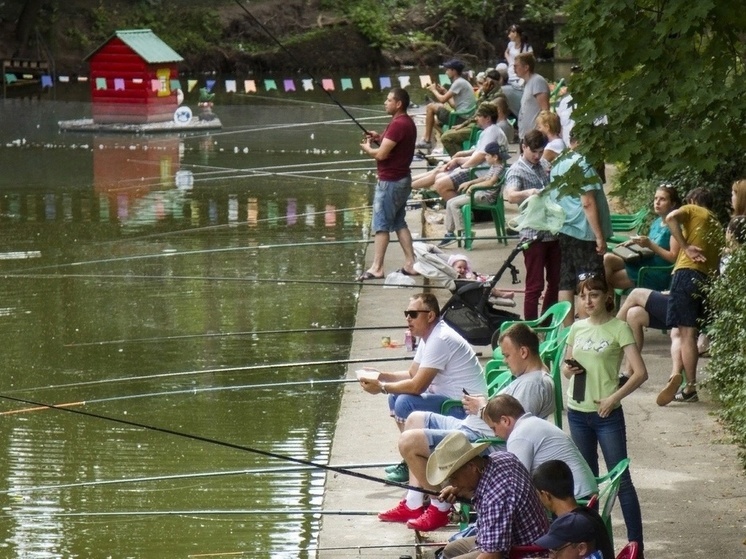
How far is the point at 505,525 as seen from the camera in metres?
5.80

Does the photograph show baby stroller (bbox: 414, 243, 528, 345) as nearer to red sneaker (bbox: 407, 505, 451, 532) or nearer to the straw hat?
red sneaker (bbox: 407, 505, 451, 532)

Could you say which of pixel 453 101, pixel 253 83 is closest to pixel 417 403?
pixel 453 101

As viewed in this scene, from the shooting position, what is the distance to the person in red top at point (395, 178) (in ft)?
42.1

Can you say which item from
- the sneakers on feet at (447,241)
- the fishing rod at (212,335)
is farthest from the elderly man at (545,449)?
the sneakers on feet at (447,241)

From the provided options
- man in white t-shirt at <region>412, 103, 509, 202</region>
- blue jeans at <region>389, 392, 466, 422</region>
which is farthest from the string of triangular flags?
blue jeans at <region>389, 392, 466, 422</region>

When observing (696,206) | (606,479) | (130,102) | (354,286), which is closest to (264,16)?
(130,102)

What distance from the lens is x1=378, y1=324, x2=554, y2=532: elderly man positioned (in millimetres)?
6961

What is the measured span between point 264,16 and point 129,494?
37192 mm

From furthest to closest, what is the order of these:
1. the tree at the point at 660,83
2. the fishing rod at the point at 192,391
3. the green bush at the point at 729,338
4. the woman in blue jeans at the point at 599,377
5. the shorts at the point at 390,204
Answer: the shorts at the point at 390,204 → the fishing rod at the point at 192,391 → the green bush at the point at 729,338 → the woman in blue jeans at the point at 599,377 → the tree at the point at 660,83

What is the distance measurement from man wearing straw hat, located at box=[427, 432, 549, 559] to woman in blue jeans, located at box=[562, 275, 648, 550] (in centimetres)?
109

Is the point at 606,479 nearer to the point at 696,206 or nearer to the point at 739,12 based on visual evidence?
the point at 739,12

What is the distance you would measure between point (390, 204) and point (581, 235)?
3205 millimetres

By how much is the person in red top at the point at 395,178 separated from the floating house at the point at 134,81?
51.5 feet

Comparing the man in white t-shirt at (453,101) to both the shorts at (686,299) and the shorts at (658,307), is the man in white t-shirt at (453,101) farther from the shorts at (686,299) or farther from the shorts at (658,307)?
the shorts at (686,299)
